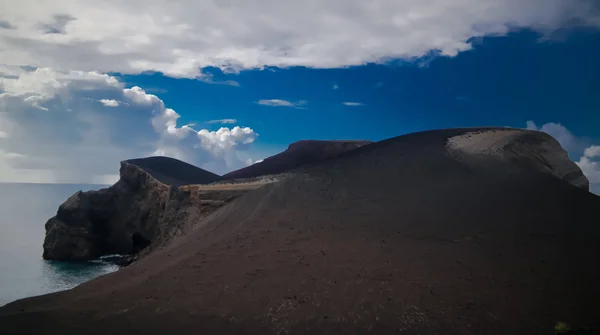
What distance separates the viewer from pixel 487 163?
83.7ft

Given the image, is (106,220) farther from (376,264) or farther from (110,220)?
(376,264)

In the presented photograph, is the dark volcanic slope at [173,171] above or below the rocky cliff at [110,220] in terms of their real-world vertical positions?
above

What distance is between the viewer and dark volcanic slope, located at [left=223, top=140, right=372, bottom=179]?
44.2 metres

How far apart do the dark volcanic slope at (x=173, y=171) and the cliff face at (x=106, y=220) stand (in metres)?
0.82

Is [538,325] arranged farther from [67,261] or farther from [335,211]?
[67,261]

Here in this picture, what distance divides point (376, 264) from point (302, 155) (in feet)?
101

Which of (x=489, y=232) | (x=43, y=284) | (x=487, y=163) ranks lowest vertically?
(x=43, y=284)

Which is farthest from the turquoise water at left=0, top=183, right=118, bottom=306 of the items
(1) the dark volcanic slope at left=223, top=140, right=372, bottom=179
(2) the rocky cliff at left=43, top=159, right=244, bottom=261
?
(1) the dark volcanic slope at left=223, top=140, right=372, bottom=179

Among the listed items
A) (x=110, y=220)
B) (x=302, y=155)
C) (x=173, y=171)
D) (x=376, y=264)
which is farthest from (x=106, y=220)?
(x=376, y=264)

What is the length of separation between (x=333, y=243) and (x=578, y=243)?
9029 mm

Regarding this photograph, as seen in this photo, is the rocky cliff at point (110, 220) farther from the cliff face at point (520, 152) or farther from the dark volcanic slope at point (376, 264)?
the cliff face at point (520, 152)

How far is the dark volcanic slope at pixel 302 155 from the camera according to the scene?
44.2 m

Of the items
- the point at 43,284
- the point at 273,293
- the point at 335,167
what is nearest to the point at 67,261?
the point at 43,284

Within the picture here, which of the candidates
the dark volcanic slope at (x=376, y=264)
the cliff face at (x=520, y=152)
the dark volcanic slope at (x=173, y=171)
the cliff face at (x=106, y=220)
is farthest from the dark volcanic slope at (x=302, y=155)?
the dark volcanic slope at (x=376, y=264)
